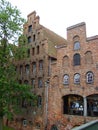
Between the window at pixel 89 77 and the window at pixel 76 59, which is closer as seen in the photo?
the window at pixel 89 77

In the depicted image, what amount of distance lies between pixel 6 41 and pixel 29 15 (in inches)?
A: 320

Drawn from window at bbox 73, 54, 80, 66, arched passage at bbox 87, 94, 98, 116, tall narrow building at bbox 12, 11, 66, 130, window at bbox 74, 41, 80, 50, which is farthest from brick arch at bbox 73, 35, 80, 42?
arched passage at bbox 87, 94, 98, 116

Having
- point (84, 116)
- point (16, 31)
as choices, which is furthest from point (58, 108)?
point (16, 31)

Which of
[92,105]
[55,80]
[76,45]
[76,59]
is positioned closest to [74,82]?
[76,59]

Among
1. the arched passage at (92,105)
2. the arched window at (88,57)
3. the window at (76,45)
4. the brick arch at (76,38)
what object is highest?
the brick arch at (76,38)

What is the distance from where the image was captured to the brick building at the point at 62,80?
19.5 m

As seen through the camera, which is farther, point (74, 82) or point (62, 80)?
point (62, 80)

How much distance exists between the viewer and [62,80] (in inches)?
855

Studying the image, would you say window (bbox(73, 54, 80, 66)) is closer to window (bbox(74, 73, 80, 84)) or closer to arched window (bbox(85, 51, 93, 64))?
arched window (bbox(85, 51, 93, 64))

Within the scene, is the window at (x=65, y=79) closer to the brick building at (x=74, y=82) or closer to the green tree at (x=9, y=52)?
the brick building at (x=74, y=82)

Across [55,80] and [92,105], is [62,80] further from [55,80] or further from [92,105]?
[92,105]

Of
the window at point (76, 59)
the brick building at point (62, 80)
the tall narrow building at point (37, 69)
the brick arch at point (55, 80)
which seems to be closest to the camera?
the brick building at point (62, 80)

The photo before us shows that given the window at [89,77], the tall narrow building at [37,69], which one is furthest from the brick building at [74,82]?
the tall narrow building at [37,69]

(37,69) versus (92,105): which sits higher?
(37,69)
